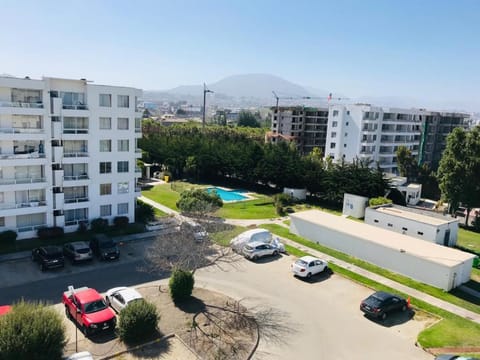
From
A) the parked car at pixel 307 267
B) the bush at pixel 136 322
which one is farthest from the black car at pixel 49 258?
the parked car at pixel 307 267

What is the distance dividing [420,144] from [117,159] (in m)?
74.6

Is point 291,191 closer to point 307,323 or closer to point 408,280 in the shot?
point 408,280

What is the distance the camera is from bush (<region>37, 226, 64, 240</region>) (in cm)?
3397

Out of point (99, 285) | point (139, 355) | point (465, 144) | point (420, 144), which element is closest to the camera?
point (139, 355)

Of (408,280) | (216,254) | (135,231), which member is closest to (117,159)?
(135,231)

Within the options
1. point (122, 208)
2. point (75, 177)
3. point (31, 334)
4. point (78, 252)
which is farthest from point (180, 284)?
point (122, 208)

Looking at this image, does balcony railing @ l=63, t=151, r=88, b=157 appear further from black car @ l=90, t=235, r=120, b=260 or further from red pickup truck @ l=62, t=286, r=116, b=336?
red pickup truck @ l=62, t=286, r=116, b=336

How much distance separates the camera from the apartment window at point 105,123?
120 feet

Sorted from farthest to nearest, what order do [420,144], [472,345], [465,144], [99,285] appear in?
[420,144]
[465,144]
[99,285]
[472,345]

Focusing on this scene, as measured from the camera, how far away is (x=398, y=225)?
38.5m

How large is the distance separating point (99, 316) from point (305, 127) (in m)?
87.2

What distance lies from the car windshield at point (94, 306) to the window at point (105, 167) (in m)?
18.8

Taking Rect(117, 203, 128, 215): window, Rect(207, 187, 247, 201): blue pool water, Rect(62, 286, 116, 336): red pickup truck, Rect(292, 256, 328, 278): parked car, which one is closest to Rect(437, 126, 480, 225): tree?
Rect(292, 256, 328, 278): parked car

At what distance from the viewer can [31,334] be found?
1513 centimetres
